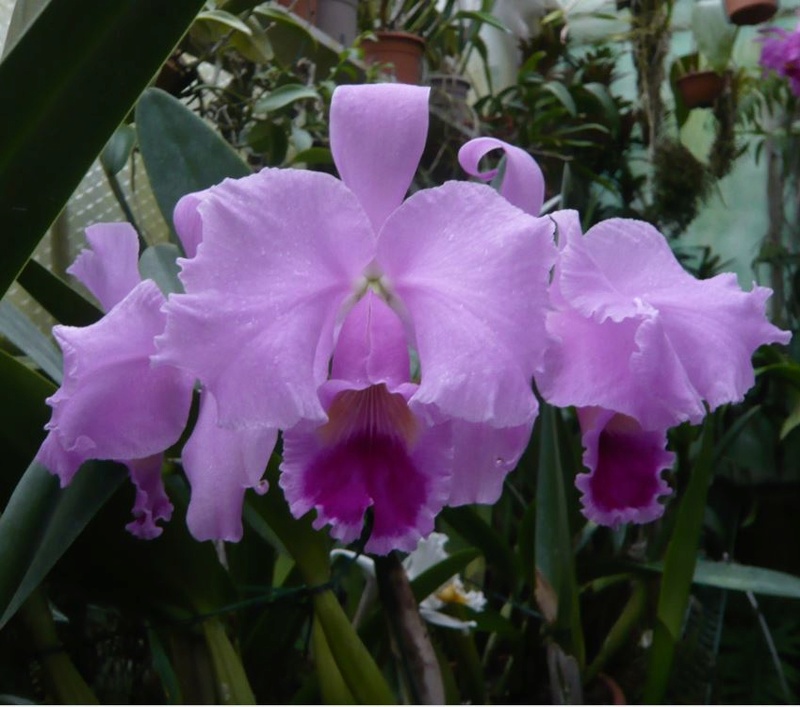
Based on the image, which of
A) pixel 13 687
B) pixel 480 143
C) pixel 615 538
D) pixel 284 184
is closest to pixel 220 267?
pixel 284 184

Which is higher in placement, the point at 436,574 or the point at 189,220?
the point at 189,220

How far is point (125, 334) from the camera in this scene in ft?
1.08

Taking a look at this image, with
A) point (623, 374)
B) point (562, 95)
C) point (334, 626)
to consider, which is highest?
point (623, 374)

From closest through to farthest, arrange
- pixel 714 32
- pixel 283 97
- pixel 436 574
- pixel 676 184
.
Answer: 1. pixel 436 574
2. pixel 283 97
3. pixel 714 32
4. pixel 676 184

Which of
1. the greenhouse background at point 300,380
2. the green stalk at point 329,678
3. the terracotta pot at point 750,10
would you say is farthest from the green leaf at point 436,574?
the terracotta pot at point 750,10

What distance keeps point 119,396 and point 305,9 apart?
1574 mm

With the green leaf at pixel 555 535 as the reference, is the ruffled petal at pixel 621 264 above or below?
above

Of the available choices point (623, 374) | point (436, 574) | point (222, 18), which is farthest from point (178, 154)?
point (222, 18)

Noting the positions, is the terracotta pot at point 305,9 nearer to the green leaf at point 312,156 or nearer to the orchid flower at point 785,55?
the green leaf at point 312,156

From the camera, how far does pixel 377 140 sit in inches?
14.3

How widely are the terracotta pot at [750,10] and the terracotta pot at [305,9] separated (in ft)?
3.42

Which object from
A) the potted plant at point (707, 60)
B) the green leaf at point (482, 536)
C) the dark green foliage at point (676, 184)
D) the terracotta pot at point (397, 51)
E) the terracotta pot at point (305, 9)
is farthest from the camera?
the dark green foliage at point (676, 184)

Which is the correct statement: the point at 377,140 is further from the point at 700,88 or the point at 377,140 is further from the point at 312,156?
the point at 700,88

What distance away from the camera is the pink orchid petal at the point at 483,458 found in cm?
37
